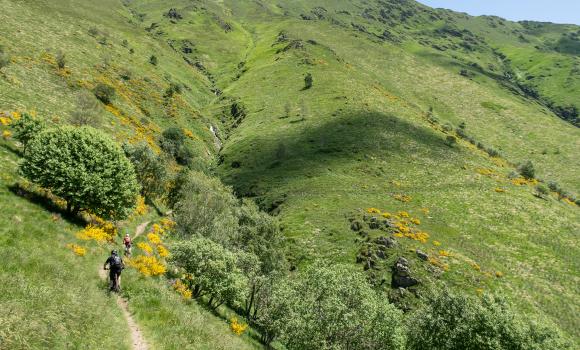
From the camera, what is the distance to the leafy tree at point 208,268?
27406mm

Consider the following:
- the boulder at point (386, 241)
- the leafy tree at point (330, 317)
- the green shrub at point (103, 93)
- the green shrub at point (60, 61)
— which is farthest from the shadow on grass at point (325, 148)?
the leafy tree at point (330, 317)

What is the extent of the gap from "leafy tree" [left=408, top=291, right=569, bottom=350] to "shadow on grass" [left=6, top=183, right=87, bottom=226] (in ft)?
93.2

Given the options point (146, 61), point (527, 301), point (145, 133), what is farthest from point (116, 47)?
point (527, 301)

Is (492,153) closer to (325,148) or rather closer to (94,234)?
(325,148)

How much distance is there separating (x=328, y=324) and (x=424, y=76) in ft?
629

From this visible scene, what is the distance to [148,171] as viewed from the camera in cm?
4869

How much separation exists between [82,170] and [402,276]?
40.7 meters

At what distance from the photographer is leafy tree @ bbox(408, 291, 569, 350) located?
2898 centimetres

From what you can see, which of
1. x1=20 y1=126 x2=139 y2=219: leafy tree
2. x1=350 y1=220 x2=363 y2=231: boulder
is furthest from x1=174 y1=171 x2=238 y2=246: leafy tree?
x1=350 y1=220 x2=363 y2=231: boulder

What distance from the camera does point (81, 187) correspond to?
88.9ft

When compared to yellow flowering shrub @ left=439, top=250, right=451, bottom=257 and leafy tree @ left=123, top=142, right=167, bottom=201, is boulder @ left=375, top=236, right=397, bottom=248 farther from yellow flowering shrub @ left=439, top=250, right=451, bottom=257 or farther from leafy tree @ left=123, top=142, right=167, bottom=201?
Result: leafy tree @ left=123, top=142, right=167, bottom=201

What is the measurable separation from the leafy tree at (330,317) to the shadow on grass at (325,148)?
157 ft

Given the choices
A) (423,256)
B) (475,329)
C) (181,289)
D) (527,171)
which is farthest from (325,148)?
(181,289)

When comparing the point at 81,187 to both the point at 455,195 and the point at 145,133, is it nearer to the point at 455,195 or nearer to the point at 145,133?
the point at 145,133
